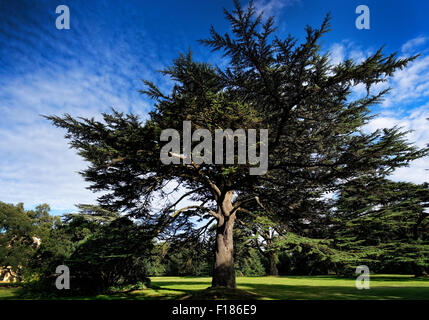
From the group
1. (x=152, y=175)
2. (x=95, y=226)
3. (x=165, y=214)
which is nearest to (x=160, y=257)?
(x=165, y=214)

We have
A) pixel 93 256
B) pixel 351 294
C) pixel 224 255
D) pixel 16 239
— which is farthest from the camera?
pixel 16 239

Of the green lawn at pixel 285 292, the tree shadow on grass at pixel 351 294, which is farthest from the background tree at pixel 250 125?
the tree shadow on grass at pixel 351 294

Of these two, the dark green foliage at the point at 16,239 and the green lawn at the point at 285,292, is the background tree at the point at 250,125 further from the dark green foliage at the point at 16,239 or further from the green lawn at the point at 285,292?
the dark green foliage at the point at 16,239

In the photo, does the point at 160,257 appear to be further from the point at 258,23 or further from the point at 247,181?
the point at 258,23

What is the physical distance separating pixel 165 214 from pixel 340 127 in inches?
325

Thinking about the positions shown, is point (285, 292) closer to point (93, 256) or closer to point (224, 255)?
point (224, 255)

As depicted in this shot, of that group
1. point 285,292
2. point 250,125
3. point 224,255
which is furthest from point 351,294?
point 250,125

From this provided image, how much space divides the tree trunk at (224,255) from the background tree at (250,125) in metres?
0.04

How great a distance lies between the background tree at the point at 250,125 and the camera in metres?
5.36

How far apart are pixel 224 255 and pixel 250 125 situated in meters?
5.69

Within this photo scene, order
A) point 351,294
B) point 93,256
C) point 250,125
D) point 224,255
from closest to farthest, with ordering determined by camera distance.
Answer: point 250,125 < point 224,255 < point 93,256 < point 351,294

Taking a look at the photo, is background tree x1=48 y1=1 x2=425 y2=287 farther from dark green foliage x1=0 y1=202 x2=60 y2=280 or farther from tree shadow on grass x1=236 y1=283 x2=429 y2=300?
dark green foliage x1=0 y1=202 x2=60 y2=280

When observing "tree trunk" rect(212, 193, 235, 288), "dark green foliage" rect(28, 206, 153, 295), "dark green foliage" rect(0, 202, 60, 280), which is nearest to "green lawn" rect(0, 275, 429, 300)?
"tree trunk" rect(212, 193, 235, 288)

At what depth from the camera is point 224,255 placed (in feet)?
30.5
